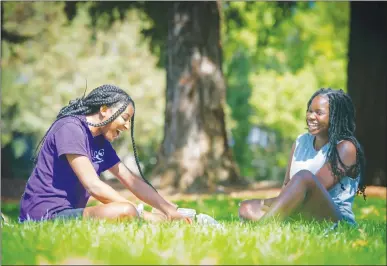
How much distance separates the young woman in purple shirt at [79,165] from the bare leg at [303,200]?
88cm

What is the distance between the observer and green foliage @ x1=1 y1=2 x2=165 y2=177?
27953 mm

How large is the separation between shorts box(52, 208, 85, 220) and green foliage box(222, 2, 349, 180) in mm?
12740

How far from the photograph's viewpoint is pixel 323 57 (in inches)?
1137

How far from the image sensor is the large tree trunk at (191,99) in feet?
41.6

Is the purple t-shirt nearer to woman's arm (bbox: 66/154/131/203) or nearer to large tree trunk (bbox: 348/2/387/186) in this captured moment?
woman's arm (bbox: 66/154/131/203)

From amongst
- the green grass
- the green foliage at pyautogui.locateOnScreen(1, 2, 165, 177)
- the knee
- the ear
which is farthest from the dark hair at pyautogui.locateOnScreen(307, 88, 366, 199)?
the green foliage at pyautogui.locateOnScreen(1, 2, 165, 177)

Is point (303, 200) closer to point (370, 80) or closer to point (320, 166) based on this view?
point (320, 166)

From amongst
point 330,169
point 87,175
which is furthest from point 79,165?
point 330,169

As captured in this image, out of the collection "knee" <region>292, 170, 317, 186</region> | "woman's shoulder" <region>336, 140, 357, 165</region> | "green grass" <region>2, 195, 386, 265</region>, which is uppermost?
"woman's shoulder" <region>336, 140, 357, 165</region>

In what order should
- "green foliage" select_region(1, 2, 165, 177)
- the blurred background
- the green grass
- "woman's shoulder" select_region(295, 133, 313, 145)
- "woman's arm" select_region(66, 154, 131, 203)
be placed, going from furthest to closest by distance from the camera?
"green foliage" select_region(1, 2, 165, 177) < the blurred background < "woman's shoulder" select_region(295, 133, 313, 145) < "woman's arm" select_region(66, 154, 131, 203) < the green grass

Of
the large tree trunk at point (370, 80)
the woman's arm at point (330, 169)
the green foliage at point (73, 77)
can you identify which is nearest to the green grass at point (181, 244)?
the woman's arm at point (330, 169)

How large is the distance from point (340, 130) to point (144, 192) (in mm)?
1898

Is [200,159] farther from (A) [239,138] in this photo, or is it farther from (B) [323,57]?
(A) [239,138]

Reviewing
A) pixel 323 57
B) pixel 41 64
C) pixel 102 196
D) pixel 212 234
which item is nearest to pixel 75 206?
pixel 102 196
